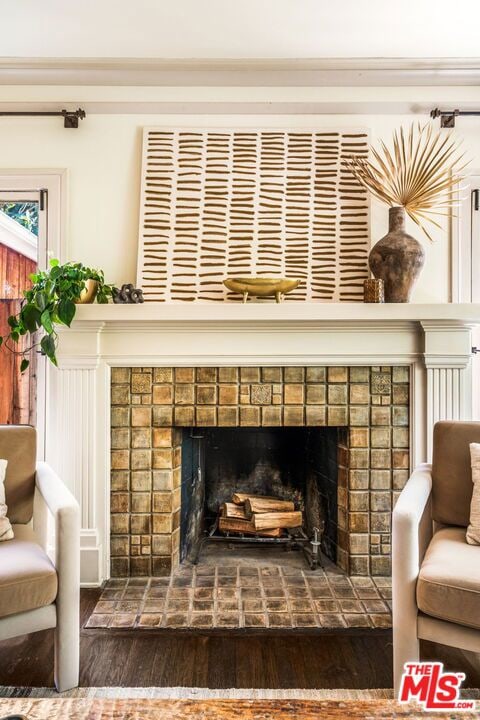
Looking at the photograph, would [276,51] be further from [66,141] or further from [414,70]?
[66,141]

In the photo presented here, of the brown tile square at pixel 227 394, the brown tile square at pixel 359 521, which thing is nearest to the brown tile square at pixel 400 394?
the brown tile square at pixel 359 521

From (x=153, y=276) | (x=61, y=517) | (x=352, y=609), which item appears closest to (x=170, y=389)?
(x=153, y=276)

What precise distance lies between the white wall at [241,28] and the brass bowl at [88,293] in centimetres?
114

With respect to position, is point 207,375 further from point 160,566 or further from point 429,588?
point 429,588

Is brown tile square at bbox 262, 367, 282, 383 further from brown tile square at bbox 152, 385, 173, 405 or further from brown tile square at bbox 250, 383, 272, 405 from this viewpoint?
brown tile square at bbox 152, 385, 173, 405

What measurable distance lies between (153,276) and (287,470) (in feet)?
4.70

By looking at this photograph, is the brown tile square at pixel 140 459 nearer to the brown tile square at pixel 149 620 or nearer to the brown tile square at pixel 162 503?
the brown tile square at pixel 162 503

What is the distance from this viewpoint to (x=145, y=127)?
2801 millimetres

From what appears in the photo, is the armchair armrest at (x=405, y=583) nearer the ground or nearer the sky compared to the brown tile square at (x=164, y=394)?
nearer the ground

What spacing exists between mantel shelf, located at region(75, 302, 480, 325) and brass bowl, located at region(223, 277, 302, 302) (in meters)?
0.10

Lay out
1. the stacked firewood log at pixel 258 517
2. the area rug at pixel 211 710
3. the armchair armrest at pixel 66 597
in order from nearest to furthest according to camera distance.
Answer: the area rug at pixel 211 710 < the armchair armrest at pixel 66 597 < the stacked firewood log at pixel 258 517

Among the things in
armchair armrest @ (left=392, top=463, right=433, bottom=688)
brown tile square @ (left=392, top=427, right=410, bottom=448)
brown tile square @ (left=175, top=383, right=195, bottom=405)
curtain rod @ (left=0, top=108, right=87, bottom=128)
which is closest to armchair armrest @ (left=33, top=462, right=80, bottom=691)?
brown tile square @ (left=175, top=383, right=195, bottom=405)

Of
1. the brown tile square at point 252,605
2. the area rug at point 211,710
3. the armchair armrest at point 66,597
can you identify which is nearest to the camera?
the area rug at point 211,710

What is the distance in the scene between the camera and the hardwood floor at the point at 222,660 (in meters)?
1.80
